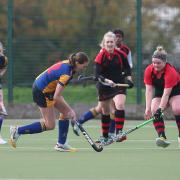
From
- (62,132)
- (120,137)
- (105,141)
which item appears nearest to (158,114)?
(120,137)

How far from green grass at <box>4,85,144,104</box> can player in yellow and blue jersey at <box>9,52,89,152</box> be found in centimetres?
570

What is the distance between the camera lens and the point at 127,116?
59.1 feet

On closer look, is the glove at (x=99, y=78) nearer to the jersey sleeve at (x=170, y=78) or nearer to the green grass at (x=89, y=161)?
the green grass at (x=89, y=161)

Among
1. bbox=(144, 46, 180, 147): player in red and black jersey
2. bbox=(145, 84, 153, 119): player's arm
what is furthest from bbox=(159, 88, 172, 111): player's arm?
bbox=(145, 84, 153, 119): player's arm

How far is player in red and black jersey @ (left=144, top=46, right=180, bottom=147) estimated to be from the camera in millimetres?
11789

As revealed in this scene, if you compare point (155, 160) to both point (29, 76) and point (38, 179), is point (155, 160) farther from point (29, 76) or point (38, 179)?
point (29, 76)

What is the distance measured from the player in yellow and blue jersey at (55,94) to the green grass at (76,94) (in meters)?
5.70

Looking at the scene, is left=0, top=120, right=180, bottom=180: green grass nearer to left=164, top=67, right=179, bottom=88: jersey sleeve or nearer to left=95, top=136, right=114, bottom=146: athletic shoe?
left=95, top=136, right=114, bottom=146: athletic shoe

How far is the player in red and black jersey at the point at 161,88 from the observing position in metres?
11.8

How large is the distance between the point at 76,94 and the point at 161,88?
224 inches

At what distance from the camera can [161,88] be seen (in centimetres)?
1220

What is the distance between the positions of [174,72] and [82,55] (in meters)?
1.42

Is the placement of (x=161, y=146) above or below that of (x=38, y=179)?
below

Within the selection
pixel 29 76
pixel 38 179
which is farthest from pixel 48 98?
pixel 29 76
